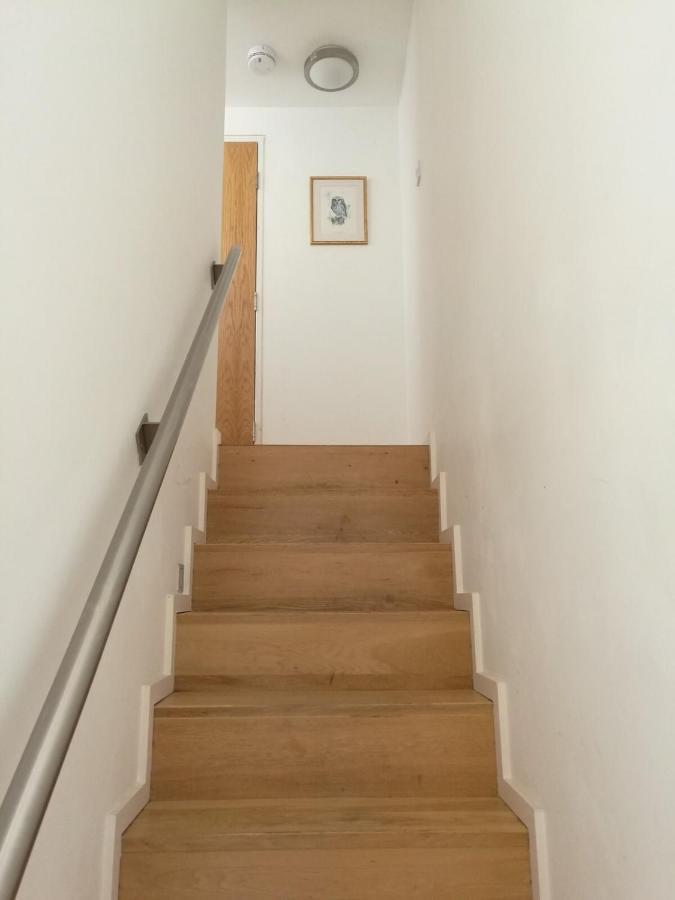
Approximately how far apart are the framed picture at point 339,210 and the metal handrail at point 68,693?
10.2 ft

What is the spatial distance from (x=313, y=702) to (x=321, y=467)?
4.04 feet

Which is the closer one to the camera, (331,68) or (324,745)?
(324,745)

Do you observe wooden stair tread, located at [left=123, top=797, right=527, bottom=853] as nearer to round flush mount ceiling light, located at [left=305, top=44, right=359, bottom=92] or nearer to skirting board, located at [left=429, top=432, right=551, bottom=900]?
skirting board, located at [left=429, top=432, right=551, bottom=900]

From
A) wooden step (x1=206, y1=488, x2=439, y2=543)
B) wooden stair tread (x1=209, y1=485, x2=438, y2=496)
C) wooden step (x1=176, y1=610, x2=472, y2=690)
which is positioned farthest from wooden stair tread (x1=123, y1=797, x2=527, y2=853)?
wooden stair tread (x1=209, y1=485, x2=438, y2=496)

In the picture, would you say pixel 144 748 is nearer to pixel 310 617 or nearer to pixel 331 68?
pixel 310 617

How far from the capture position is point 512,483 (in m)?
1.61

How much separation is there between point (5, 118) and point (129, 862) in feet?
4.31

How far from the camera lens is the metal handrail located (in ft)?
2.41

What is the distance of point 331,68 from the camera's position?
3865mm

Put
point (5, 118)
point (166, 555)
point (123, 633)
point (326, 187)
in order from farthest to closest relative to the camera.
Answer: point (326, 187) → point (166, 555) → point (123, 633) → point (5, 118)

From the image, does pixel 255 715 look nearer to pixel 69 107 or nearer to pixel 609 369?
pixel 609 369

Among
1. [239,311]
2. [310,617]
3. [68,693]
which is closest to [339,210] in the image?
[239,311]

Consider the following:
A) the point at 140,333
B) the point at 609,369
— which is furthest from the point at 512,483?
the point at 140,333

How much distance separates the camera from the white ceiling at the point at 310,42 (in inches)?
139
